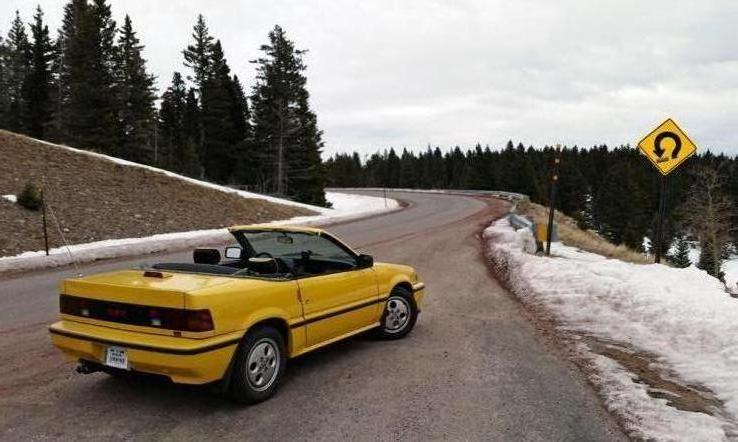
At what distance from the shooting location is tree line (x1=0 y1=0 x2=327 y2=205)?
42031mm

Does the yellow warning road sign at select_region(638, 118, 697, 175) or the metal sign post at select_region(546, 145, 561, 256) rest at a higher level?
the yellow warning road sign at select_region(638, 118, 697, 175)

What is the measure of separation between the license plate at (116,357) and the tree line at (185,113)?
3254 centimetres

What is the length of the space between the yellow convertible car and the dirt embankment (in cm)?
1041

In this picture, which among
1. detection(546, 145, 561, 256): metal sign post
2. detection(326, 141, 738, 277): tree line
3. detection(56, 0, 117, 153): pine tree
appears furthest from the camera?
detection(326, 141, 738, 277): tree line

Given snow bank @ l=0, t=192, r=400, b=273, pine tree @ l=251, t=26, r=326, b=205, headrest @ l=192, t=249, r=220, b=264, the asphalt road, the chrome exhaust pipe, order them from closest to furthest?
1. the asphalt road
2. the chrome exhaust pipe
3. headrest @ l=192, t=249, r=220, b=264
4. snow bank @ l=0, t=192, r=400, b=273
5. pine tree @ l=251, t=26, r=326, b=205

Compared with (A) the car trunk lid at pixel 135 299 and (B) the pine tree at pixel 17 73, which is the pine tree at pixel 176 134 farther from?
(A) the car trunk lid at pixel 135 299

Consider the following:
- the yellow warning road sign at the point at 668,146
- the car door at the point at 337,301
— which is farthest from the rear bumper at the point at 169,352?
the yellow warning road sign at the point at 668,146

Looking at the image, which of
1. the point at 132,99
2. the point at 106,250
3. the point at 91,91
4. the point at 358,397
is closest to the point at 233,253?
the point at 358,397

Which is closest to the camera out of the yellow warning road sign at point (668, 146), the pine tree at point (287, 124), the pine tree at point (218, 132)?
the yellow warning road sign at point (668, 146)

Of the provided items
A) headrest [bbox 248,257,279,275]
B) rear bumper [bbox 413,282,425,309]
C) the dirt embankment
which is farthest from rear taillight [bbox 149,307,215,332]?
the dirt embankment

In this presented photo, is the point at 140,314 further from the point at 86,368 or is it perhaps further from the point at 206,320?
the point at 86,368

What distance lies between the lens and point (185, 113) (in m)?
65.4

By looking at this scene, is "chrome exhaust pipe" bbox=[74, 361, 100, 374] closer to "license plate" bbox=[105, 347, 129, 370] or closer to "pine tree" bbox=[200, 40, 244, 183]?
"license plate" bbox=[105, 347, 129, 370]

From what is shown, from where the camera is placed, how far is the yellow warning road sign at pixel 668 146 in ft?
37.6
